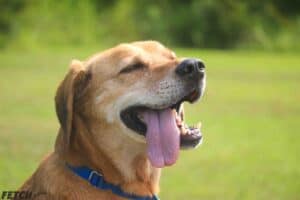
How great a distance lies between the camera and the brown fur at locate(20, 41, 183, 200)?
5504 mm

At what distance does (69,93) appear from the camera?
5.71 meters

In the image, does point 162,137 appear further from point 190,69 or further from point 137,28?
point 137,28

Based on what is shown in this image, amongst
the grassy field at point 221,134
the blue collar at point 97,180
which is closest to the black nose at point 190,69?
the blue collar at point 97,180

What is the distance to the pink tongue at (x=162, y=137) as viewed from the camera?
5680 mm

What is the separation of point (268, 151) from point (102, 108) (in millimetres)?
8424

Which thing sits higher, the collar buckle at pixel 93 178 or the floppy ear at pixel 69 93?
the floppy ear at pixel 69 93

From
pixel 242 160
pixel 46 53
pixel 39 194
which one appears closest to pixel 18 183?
pixel 242 160

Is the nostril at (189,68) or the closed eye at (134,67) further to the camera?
the closed eye at (134,67)

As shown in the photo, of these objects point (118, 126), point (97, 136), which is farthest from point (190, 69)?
point (97, 136)

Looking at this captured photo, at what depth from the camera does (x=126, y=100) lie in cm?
588

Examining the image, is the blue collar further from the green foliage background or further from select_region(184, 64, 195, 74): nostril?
the green foliage background

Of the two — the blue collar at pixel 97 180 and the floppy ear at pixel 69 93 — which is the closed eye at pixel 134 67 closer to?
the floppy ear at pixel 69 93

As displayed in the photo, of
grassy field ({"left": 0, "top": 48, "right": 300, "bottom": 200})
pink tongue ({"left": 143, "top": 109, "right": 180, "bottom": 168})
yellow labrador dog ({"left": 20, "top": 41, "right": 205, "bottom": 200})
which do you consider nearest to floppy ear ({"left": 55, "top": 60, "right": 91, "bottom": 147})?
yellow labrador dog ({"left": 20, "top": 41, "right": 205, "bottom": 200})

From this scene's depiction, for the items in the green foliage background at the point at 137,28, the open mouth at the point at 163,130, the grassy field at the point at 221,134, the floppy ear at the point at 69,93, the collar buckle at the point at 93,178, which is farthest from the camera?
the green foliage background at the point at 137,28
